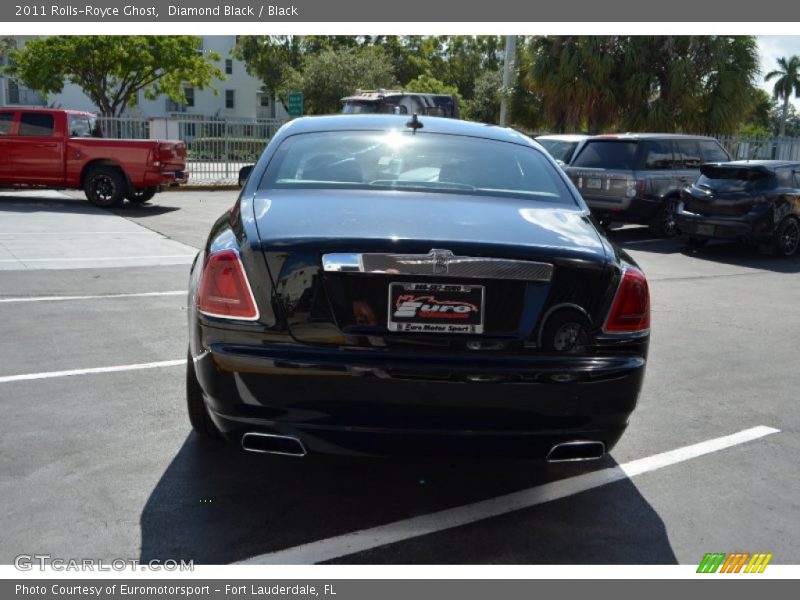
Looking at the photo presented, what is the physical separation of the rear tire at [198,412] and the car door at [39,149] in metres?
13.8

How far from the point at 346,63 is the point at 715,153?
3812cm

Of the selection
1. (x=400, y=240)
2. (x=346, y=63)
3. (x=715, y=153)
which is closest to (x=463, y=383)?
(x=400, y=240)

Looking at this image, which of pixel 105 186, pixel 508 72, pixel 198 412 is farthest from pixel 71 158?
pixel 508 72

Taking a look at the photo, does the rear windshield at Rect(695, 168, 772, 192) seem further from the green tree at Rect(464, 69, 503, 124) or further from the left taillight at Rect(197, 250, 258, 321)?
the green tree at Rect(464, 69, 503, 124)

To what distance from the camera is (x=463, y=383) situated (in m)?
3.19

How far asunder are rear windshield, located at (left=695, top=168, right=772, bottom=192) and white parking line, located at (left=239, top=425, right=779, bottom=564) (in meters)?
9.17

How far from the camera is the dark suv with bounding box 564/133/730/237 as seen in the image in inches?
554

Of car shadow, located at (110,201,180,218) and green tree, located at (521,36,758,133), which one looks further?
green tree, located at (521,36,758,133)

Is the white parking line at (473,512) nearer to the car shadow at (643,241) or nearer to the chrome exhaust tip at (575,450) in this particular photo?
the chrome exhaust tip at (575,450)

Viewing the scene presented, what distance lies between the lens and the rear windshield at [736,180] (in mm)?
13000

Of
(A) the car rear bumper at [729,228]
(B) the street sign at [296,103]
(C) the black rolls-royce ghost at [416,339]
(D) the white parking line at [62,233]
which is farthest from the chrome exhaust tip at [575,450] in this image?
(B) the street sign at [296,103]

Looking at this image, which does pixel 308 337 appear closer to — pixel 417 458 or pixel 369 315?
pixel 369 315

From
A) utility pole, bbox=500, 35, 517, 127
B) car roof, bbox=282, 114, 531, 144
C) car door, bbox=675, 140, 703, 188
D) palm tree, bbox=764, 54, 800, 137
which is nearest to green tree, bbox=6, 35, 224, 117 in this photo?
utility pole, bbox=500, 35, 517, 127

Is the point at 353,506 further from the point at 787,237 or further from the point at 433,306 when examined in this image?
the point at 787,237
